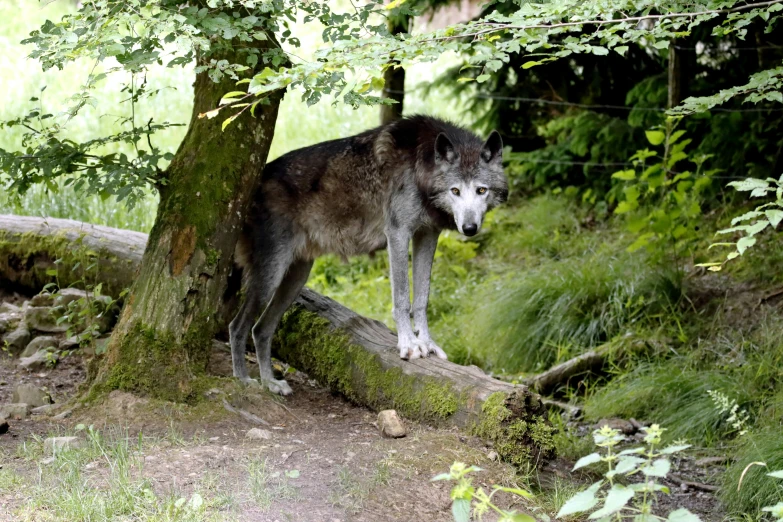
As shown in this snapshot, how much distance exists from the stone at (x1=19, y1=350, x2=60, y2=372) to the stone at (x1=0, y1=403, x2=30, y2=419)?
1.10 m

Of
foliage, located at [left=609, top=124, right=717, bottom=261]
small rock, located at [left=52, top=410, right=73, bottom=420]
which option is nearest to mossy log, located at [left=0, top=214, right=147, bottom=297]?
small rock, located at [left=52, top=410, right=73, bottom=420]

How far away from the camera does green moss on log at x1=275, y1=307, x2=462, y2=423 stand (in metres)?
5.34

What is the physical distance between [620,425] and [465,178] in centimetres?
235

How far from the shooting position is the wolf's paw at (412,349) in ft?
18.9

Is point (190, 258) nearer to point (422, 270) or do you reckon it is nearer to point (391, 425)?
point (391, 425)

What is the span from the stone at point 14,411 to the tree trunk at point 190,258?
1.47 ft

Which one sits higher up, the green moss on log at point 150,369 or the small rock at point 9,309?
the green moss on log at point 150,369

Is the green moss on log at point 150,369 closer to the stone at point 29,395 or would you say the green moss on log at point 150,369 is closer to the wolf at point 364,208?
the stone at point 29,395

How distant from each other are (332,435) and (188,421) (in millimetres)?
873

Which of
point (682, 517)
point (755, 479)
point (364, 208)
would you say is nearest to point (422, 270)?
point (364, 208)

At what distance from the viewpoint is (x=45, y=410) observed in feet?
17.3

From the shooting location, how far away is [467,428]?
5031mm

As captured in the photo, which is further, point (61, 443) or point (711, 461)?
point (711, 461)

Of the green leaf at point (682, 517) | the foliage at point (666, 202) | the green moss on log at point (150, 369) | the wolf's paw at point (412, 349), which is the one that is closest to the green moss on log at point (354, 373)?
the wolf's paw at point (412, 349)
